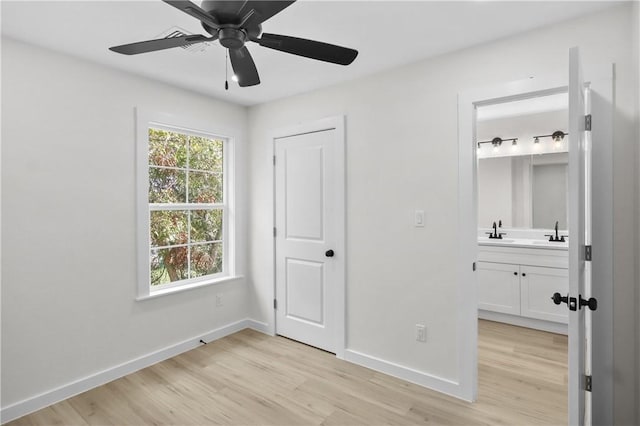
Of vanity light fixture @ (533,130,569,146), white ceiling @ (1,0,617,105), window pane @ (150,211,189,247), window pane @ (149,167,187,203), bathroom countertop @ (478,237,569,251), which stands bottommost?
bathroom countertop @ (478,237,569,251)

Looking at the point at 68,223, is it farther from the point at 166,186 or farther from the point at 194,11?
the point at 194,11

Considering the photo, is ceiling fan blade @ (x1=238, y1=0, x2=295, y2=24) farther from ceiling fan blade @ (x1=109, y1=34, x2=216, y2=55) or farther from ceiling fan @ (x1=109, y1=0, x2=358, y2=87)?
ceiling fan blade @ (x1=109, y1=34, x2=216, y2=55)

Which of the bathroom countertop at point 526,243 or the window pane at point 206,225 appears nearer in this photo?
the window pane at point 206,225

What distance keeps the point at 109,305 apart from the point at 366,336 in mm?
2071

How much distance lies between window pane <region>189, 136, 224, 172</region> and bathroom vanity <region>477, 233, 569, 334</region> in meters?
3.11

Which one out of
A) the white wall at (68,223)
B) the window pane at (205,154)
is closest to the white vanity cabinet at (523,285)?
the window pane at (205,154)

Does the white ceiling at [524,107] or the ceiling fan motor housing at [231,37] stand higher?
the white ceiling at [524,107]

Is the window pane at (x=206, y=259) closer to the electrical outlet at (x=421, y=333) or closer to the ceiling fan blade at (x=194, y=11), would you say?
the electrical outlet at (x=421, y=333)

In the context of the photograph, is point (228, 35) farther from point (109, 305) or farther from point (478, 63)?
point (109, 305)

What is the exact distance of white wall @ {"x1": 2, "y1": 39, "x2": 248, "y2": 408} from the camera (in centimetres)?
221

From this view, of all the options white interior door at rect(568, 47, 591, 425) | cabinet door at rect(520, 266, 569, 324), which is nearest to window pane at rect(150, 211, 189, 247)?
white interior door at rect(568, 47, 591, 425)

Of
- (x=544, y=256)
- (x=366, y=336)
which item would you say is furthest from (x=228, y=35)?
(x=544, y=256)

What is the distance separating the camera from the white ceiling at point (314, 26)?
1.87 metres

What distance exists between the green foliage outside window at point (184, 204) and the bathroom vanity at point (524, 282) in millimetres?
3039
